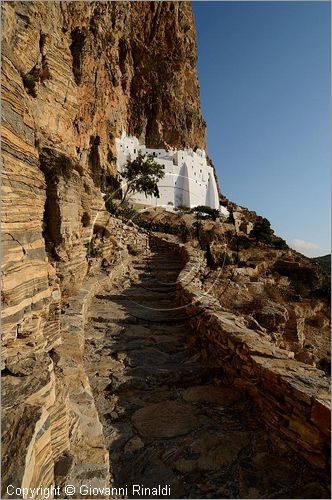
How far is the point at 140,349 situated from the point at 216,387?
1.58 meters

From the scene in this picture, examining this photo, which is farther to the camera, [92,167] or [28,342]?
[92,167]

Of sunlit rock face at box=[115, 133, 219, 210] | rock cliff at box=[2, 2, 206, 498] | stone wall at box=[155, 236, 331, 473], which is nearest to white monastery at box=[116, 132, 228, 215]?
sunlit rock face at box=[115, 133, 219, 210]

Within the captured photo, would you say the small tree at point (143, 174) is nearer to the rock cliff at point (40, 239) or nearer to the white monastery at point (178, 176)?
the white monastery at point (178, 176)

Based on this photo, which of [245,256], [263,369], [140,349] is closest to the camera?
[263,369]

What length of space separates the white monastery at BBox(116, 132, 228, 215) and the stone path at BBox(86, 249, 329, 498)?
1624 inches

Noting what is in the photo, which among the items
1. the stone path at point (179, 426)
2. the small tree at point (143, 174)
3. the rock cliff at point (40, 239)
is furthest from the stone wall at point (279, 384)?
the small tree at point (143, 174)

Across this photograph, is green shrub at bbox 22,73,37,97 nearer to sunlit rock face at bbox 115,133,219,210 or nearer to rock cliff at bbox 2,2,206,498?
rock cliff at bbox 2,2,206,498

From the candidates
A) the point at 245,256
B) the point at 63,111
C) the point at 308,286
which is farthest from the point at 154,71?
the point at 63,111

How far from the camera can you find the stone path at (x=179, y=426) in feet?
8.41

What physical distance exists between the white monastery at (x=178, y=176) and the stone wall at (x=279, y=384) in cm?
4189

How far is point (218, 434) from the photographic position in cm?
316

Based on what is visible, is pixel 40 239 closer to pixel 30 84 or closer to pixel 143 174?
pixel 30 84

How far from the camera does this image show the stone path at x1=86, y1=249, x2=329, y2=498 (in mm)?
2562

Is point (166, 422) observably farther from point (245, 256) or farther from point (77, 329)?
point (245, 256)
